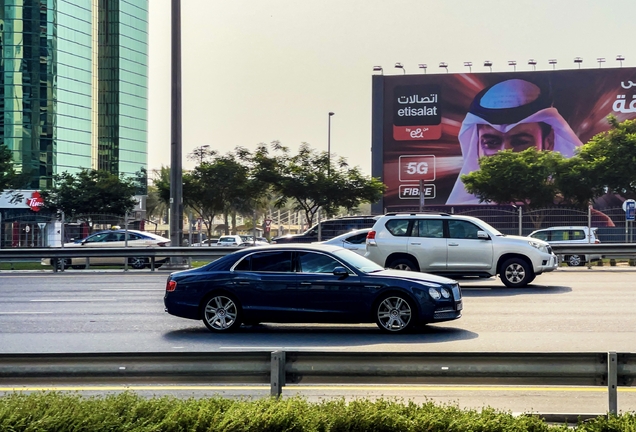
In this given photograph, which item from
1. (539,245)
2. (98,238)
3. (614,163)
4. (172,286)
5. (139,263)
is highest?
(614,163)

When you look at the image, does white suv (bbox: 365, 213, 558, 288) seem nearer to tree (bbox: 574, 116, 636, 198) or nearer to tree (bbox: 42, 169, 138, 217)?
tree (bbox: 574, 116, 636, 198)

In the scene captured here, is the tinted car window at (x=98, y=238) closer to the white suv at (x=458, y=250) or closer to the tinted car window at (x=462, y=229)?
the white suv at (x=458, y=250)

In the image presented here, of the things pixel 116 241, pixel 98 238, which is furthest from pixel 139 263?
pixel 98 238

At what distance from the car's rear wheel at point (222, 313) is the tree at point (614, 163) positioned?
4398 cm

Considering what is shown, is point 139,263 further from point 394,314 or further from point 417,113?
point 417,113

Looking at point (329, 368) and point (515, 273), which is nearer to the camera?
point (329, 368)

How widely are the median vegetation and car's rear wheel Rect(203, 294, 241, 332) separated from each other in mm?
7441

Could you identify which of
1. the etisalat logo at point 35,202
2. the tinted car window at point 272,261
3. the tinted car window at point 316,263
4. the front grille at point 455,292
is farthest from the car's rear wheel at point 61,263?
the etisalat logo at point 35,202

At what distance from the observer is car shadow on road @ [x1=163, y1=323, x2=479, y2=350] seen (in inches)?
500

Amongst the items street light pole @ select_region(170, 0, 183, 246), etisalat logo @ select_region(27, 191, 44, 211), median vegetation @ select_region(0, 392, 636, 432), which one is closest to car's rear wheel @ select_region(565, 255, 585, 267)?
street light pole @ select_region(170, 0, 183, 246)

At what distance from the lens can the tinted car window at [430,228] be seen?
21.2m

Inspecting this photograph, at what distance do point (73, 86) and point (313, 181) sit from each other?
60.0m

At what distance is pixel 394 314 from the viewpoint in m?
13.6

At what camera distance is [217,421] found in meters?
6.46
